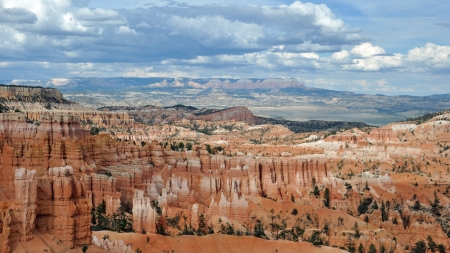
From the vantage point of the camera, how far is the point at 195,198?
86.2 metres

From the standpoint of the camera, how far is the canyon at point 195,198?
156ft

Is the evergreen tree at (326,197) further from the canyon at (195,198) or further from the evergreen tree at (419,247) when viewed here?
the evergreen tree at (419,247)

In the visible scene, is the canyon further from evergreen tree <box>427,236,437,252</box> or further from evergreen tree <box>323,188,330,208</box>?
evergreen tree <box>323,188,330,208</box>

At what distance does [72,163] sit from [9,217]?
30304mm

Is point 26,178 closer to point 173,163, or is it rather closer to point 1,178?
point 1,178

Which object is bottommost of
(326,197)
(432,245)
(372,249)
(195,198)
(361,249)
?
(432,245)

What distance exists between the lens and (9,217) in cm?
4325

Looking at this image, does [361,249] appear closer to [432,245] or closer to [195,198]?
[432,245]

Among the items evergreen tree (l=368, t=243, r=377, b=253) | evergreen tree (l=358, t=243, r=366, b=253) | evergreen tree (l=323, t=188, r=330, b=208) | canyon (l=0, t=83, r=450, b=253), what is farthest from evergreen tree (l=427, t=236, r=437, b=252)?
evergreen tree (l=323, t=188, r=330, b=208)

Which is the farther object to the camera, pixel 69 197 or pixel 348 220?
pixel 348 220

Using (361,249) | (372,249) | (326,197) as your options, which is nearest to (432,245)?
(372,249)

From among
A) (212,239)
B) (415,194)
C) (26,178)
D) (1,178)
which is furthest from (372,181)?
(26,178)

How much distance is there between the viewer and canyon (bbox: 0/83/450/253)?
47.7m

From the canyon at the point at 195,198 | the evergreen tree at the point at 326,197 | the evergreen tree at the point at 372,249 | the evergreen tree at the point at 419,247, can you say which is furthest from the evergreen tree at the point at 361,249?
the evergreen tree at the point at 326,197
